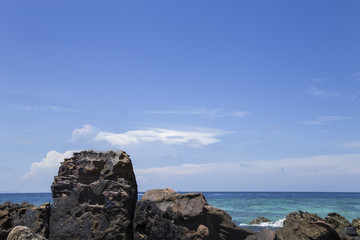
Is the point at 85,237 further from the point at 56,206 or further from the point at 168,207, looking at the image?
the point at 168,207

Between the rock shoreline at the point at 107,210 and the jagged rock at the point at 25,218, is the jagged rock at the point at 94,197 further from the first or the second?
the jagged rock at the point at 25,218

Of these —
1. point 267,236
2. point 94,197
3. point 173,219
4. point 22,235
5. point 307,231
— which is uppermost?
point 94,197

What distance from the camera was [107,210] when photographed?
11281 mm

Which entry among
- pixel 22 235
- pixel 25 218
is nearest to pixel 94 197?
pixel 25 218

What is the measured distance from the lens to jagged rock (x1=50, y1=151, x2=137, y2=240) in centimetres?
1122

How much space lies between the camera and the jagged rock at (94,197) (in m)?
11.2

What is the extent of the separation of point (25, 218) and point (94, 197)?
2530mm

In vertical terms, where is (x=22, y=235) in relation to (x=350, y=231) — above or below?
above

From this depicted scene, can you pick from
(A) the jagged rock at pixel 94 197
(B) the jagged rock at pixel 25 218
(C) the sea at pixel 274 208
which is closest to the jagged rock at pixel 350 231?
(C) the sea at pixel 274 208

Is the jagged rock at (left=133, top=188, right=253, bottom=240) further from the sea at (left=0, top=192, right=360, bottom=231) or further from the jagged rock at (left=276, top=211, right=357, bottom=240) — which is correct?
the sea at (left=0, top=192, right=360, bottom=231)

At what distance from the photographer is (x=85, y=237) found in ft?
36.7

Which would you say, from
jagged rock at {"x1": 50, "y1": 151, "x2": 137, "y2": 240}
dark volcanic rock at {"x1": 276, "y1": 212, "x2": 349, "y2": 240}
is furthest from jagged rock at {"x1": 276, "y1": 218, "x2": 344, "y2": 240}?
jagged rock at {"x1": 50, "y1": 151, "x2": 137, "y2": 240}

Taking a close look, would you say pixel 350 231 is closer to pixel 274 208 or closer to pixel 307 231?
pixel 307 231

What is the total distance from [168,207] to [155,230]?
105 cm
